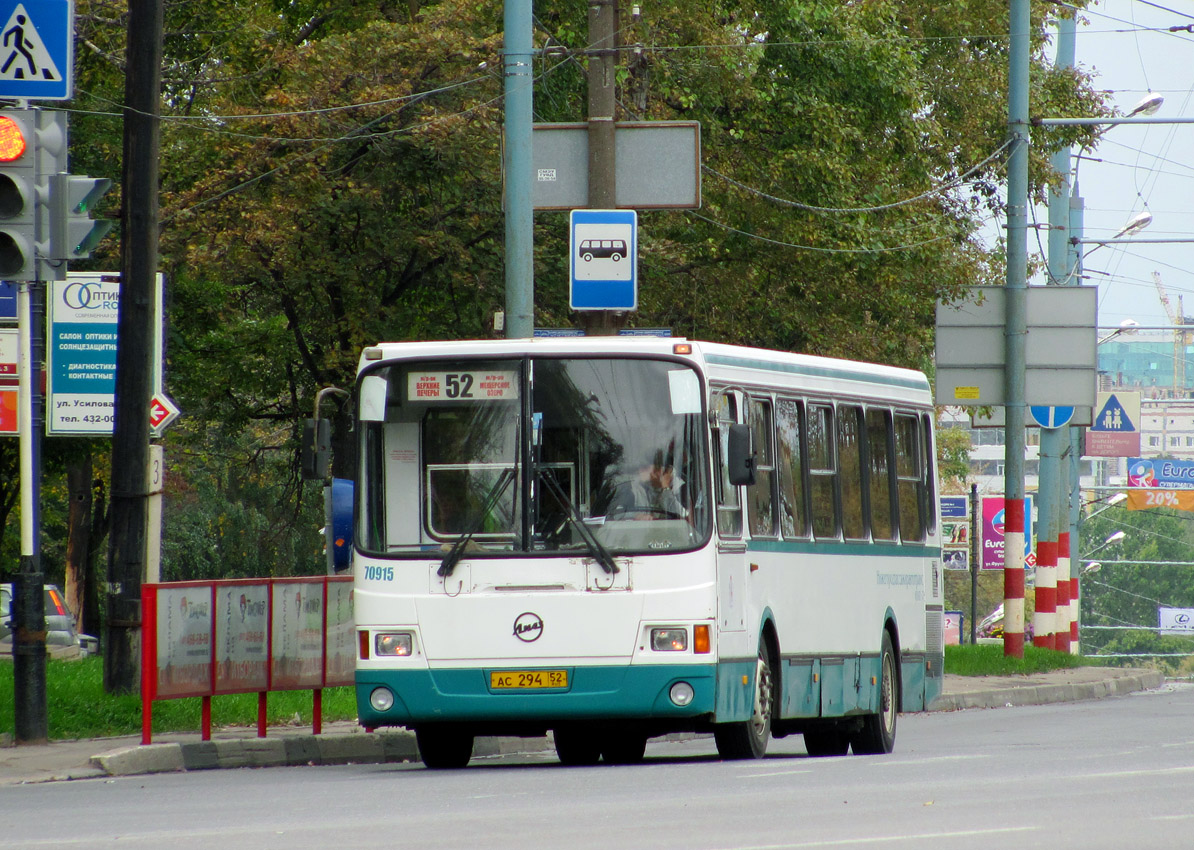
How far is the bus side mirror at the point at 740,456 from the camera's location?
41.7ft

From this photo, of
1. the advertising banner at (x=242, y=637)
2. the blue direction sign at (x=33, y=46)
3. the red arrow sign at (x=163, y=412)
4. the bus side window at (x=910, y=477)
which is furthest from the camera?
the red arrow sign at (x=163, y=412)

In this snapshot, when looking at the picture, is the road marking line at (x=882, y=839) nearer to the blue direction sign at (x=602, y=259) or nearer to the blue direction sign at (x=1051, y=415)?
the blue direction sign at (x=602, y=259)

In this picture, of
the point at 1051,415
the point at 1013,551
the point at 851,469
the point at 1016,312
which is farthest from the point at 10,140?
the point at 1051,415

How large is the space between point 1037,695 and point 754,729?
41.6ft

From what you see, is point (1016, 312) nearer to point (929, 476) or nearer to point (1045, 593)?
point (1045, 593)

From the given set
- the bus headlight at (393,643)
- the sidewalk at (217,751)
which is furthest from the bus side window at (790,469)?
the sidewalk at (217,751)

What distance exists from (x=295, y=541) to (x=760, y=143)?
94.2 ft

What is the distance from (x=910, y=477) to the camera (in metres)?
17.0

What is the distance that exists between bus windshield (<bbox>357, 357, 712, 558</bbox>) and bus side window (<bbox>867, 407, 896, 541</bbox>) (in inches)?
136

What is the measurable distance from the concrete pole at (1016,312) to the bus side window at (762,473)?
13.2 metres

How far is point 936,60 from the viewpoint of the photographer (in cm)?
3109

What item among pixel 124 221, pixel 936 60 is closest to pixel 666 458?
pixel 124 221

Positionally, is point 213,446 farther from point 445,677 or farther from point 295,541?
point 445,677

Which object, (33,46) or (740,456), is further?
(33,46)
